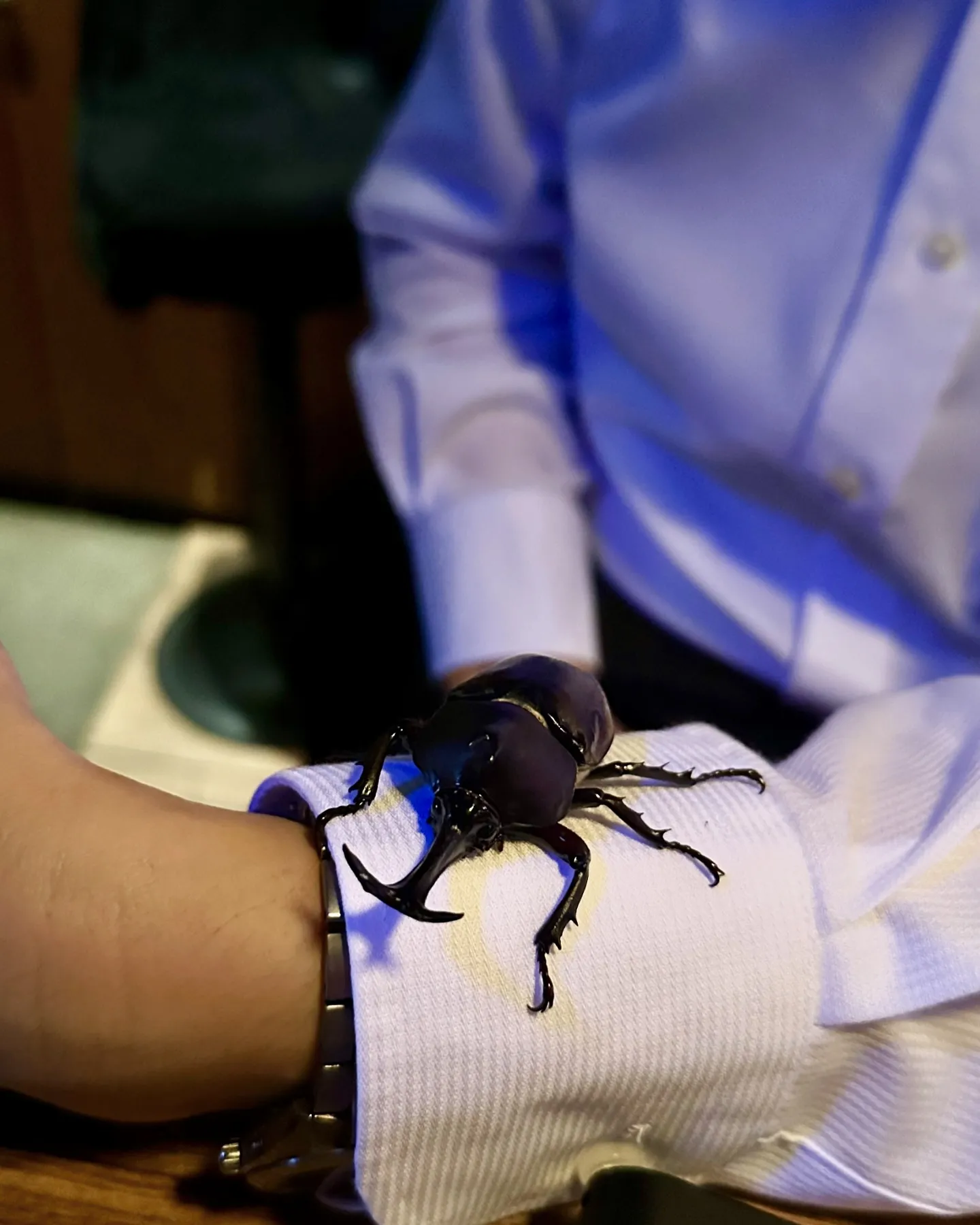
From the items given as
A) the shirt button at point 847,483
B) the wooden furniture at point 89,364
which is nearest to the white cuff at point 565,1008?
the shirt button at point 847,483

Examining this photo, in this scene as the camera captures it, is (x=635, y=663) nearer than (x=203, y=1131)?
No

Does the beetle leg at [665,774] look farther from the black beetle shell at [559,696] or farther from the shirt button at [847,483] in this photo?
the shirt button at [847,483]

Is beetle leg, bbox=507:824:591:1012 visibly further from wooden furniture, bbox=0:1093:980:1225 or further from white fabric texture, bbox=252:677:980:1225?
wooden furniture, bbox=0:1093:980:1225

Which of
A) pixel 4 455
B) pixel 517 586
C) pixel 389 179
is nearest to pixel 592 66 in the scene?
pixel 389 179

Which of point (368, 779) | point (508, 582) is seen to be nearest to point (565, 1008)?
point (368, 779)

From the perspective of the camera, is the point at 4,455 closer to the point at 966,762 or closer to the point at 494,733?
the point at 494,733

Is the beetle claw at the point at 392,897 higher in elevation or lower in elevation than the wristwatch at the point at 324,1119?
higher

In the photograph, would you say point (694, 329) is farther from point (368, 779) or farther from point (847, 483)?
point (368, 779)
